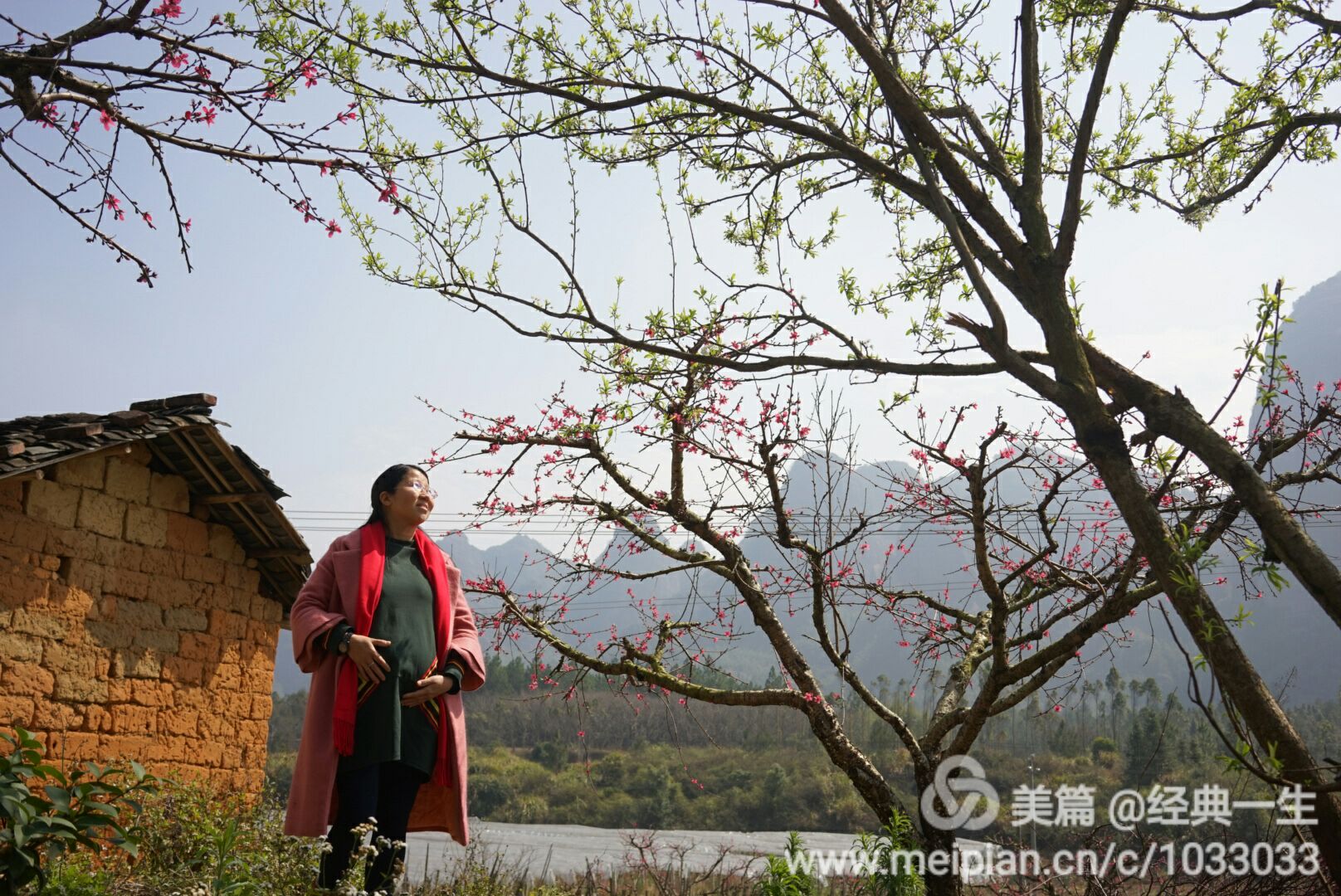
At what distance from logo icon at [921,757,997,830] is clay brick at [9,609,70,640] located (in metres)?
4.93

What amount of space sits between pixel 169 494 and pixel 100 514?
1.91 ft

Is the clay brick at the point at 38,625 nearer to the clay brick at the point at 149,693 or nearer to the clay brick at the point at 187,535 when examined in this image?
the clay brick at the point at 149,693

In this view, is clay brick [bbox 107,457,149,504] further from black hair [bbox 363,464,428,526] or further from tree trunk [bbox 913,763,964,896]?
tree trunk [bbox 913,763,964,896]

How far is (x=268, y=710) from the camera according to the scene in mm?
7219

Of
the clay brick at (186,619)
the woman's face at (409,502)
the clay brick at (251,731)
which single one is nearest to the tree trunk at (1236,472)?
the woman's face at (409,502)

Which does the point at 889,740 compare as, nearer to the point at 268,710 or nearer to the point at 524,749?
the point at 524,749

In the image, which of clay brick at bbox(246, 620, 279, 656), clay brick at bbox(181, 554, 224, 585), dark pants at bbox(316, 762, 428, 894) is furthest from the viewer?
clay brick at bbox(246, 620, 279, 656)

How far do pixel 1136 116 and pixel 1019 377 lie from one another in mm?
2618

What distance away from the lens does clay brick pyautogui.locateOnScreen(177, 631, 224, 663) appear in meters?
6.54

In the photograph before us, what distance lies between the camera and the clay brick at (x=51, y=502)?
5.57 m

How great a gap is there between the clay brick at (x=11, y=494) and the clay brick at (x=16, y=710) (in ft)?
3.41

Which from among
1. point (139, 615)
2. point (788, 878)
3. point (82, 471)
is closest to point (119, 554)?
point (139, 615)

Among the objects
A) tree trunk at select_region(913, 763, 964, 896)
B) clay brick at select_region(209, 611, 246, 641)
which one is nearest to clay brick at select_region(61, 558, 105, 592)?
clay brick at select_region(209, 611, 246, 641)

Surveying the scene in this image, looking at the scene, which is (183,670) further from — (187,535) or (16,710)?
(16,710)
